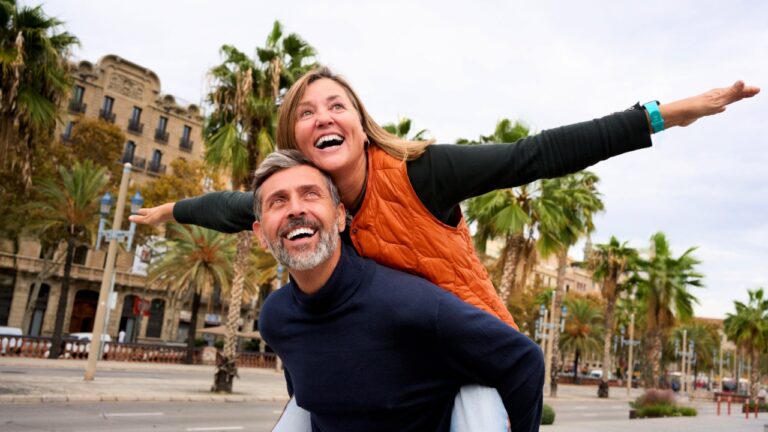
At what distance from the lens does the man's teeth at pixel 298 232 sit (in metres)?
2.39

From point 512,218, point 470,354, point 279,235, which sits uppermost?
point 512,218

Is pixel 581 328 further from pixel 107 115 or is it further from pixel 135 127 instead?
pixel 107 115

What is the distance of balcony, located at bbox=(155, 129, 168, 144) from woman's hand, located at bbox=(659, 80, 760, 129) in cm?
5748

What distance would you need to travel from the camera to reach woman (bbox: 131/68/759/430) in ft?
7.29

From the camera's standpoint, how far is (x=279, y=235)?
7.97 feet

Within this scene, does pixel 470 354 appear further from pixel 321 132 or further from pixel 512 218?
pixel 512 218

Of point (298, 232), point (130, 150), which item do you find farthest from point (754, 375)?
point (130, 150)

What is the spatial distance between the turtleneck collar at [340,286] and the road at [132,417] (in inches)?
406

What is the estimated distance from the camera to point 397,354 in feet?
7.55

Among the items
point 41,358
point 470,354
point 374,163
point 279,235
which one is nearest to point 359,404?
point 470,354

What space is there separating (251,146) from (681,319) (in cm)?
2793

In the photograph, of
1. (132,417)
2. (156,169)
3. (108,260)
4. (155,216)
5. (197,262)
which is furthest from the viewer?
(156,169)

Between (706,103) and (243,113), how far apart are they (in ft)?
60.8

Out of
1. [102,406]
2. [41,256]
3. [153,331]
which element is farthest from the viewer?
[153,331]
